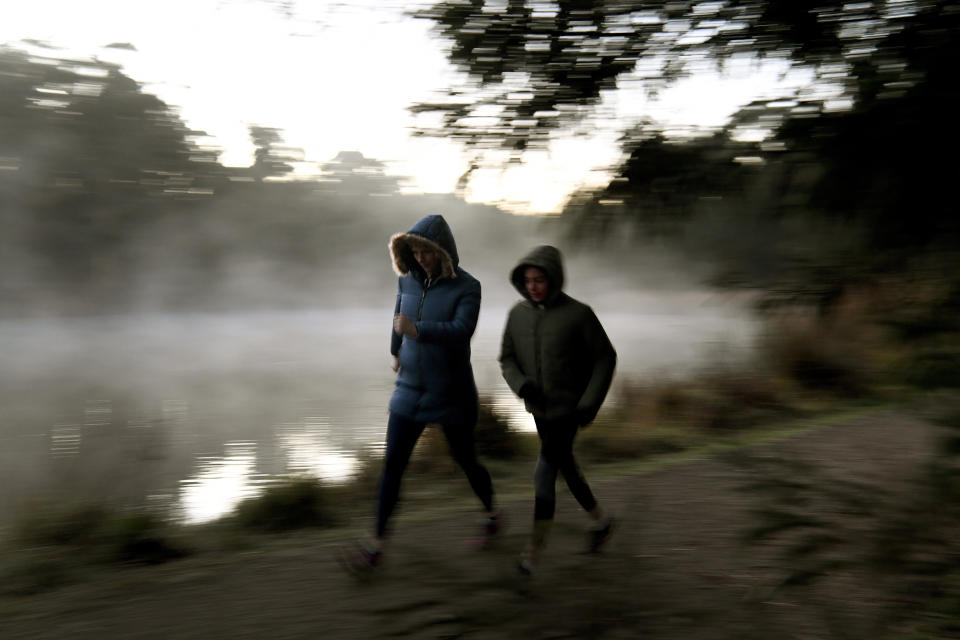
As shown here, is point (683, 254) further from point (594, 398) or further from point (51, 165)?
point (51, 165)

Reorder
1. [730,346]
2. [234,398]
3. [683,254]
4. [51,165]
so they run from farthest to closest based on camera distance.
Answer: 1. [51,165]
2. [234,398]
3. [730,346]
4. [683,254]

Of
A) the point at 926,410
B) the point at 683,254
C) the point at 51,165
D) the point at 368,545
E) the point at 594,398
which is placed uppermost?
the point at 51,165

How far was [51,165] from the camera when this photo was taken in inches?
1258

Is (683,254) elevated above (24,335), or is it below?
above

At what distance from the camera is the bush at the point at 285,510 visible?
549 cm

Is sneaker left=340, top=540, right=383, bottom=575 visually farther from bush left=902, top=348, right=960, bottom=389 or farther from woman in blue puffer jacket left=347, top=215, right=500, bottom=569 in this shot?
bush left=902, top=348, right=960, bottom=389

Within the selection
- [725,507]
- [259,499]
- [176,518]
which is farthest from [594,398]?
[176,518]

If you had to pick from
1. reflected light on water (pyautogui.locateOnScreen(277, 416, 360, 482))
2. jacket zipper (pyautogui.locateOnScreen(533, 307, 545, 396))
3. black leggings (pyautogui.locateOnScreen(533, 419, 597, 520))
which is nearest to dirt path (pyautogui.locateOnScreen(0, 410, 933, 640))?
black leggings (pyautogui.locateOnScreen(533, 419, 597, 520))

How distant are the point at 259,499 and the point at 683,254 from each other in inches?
157

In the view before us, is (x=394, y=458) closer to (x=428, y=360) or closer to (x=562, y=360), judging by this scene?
(x=428, y=360)

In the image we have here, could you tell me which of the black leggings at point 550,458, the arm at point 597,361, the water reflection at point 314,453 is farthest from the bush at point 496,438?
the arm at point 597,361

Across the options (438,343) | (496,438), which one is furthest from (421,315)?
(496,438)

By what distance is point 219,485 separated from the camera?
312 inches

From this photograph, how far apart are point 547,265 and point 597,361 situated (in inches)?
21.3
